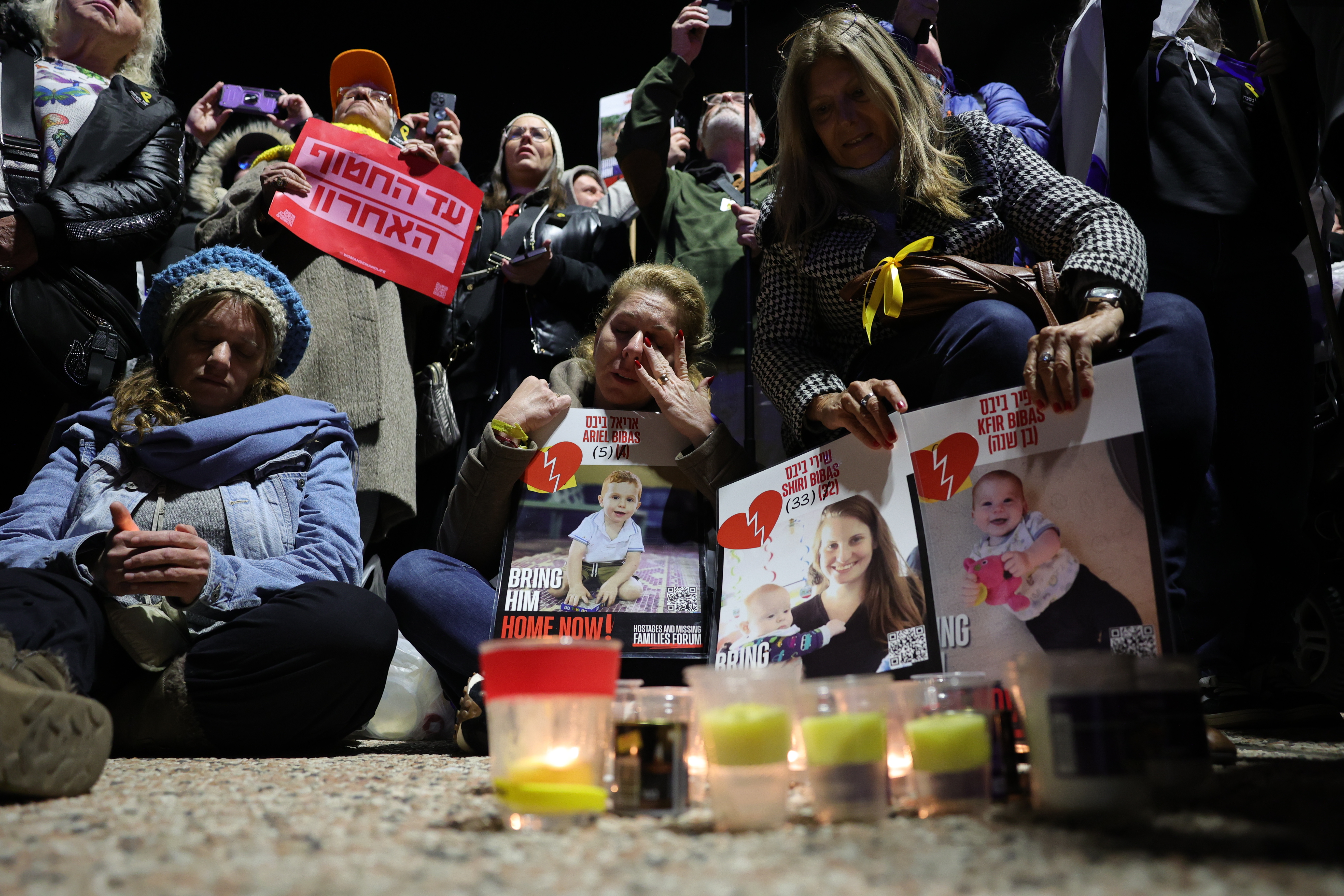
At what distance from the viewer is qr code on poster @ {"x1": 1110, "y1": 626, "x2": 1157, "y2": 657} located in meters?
1.21

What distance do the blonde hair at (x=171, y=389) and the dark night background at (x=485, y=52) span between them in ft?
9.23

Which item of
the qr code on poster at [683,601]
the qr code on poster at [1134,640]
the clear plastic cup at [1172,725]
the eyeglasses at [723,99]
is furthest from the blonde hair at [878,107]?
the eyeglasses at [723,99]

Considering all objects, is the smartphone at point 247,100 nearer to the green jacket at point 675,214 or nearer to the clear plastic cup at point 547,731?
the green jacket at point 675,214

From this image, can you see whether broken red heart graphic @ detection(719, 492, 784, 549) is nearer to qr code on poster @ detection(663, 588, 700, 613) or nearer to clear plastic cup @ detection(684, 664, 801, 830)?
qr code on poster @ detection(663, 588, 700, 613)

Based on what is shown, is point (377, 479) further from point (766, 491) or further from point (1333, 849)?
point (1333, 849)

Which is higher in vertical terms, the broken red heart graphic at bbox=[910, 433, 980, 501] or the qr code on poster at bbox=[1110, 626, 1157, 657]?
the broken red heart graphic at bbox=[910, 433, 980, 501]

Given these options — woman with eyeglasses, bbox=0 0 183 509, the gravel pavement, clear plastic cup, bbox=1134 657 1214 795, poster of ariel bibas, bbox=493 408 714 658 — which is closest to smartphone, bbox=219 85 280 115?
woman with eyeglasses, bbox=0 0 183 509

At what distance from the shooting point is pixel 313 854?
2.81 ft

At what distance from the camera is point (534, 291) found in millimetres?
2820

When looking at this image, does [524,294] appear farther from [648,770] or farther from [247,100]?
[648,770]

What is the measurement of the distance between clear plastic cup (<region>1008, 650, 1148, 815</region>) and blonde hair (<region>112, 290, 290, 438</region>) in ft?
5.31

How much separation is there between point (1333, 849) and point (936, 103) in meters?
1.50

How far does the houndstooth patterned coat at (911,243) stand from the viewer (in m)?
1.69

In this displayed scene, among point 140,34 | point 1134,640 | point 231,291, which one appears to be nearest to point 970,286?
point 1134,640
